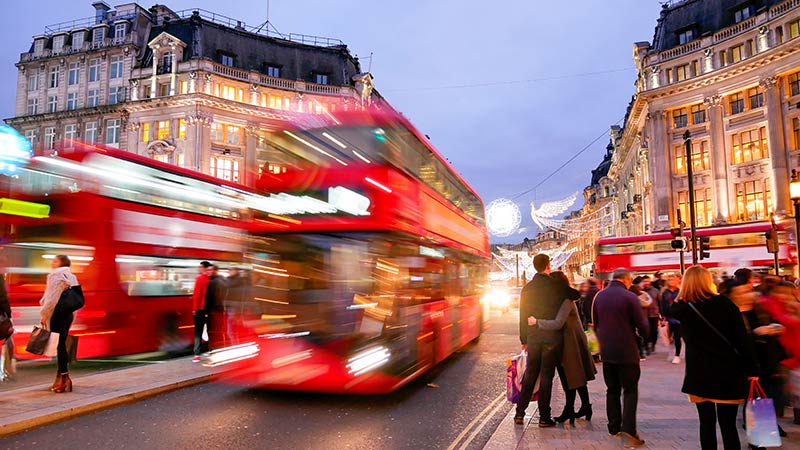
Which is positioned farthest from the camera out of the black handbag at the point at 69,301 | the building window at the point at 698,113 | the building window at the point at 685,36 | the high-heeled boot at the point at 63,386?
the building window at the point at 685,36

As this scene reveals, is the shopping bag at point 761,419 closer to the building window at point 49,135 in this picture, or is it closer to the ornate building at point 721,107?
the ornate building at point 721,107

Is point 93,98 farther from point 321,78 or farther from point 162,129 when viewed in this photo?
point 321,78

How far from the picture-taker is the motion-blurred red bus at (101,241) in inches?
400

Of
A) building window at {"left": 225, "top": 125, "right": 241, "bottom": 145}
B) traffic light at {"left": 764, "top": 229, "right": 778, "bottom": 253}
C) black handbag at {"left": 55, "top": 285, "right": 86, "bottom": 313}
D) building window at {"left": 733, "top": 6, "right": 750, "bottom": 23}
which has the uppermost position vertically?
building window at {"left": 733, "top": 6, "right": 750, "bottom": 23}

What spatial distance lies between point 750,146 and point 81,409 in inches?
1625

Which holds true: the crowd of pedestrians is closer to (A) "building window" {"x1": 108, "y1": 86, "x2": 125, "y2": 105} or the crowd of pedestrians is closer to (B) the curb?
(B) the curb

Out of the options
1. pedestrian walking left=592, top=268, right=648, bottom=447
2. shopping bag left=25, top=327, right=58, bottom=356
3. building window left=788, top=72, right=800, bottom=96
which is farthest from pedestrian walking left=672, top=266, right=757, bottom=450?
building window left=788, top=72, right=800, bottom=96

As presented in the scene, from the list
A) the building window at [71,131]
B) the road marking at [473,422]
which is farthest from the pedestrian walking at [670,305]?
the building window at [71,131]

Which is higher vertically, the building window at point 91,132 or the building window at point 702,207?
the building window at point 91,132

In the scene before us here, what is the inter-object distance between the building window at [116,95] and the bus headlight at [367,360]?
4295cm

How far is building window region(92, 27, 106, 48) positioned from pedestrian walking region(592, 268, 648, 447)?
48808 millimetres

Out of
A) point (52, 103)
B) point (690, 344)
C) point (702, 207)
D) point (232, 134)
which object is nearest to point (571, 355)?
point (690, 344)

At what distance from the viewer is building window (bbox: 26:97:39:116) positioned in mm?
45906

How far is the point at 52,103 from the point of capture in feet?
149
